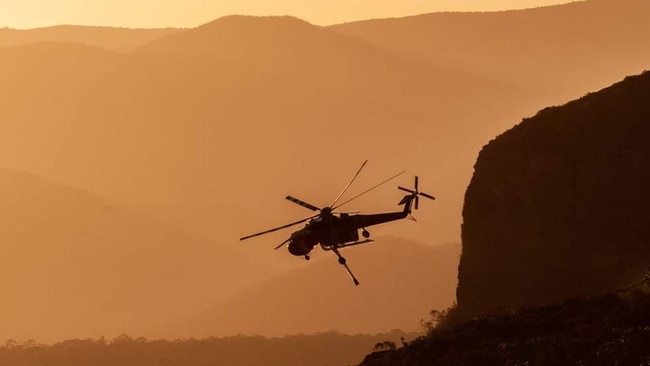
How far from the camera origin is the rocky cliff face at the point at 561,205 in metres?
50.6

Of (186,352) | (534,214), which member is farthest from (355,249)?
(534,214)

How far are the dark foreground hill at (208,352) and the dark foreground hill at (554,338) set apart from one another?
6159 cm

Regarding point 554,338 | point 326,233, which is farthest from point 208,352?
point 554,338

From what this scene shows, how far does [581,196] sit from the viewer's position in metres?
52.3

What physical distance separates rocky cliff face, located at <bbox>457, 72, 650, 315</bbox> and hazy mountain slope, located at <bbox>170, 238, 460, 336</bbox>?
87.5 metres

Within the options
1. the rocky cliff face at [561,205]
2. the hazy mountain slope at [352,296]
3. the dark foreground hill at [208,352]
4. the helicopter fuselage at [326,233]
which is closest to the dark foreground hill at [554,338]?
the helicopter fuselage at [326,233]

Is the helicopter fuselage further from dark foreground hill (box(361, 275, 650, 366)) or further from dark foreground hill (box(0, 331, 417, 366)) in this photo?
dark foreground hill (box(0, 331, 417, 366))

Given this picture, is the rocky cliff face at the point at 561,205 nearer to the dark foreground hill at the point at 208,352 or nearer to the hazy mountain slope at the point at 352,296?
the dark foreground hill at the point at 208,352

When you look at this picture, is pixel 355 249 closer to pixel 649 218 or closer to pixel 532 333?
pixel 649 218

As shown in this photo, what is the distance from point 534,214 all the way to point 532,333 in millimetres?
17253

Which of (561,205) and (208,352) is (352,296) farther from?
(561,205)

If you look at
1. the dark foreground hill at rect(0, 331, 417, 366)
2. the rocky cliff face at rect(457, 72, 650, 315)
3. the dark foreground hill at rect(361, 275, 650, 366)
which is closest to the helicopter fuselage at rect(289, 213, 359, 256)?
the dark foreground hill at rect(361, 275, 650, 366)

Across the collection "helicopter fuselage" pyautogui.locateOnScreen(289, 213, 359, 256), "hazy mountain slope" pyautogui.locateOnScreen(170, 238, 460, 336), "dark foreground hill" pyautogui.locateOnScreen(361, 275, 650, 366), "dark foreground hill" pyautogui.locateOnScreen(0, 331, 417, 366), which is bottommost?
"dark foreground hill" pyautogui.locateOnScreen(361, 275, 650, 366)

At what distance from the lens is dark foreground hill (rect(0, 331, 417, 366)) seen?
332 ft
